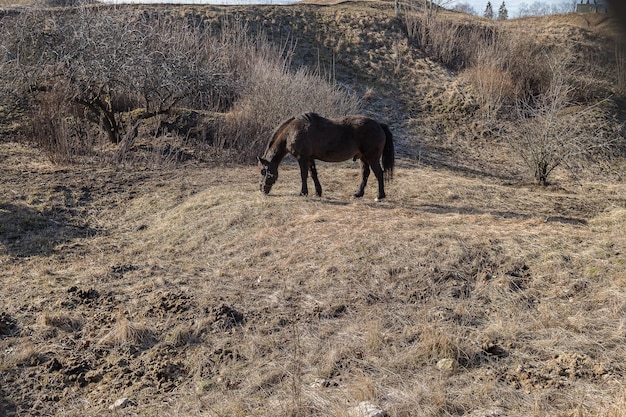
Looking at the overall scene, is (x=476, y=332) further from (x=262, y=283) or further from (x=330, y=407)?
(x=262, y=283)

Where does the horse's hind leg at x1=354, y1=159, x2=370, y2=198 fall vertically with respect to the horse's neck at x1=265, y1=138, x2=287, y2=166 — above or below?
below

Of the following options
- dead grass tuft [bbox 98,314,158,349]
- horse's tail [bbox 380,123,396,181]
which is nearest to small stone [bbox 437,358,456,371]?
dead grass tuft [bbox 98,314,158,349]

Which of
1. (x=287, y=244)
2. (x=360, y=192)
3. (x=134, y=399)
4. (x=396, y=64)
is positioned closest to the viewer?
(x=134, y=399)

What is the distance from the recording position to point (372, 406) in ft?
13.5

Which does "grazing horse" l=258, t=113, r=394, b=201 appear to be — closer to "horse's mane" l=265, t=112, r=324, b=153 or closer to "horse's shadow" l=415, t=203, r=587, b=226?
"horse's mane" l=265, t=112, r=324, b=153

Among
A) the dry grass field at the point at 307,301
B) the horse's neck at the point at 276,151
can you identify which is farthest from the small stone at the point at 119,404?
the horse's neck at the point at 276,151

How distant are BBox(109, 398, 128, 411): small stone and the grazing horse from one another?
5.73m

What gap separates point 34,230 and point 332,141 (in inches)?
212

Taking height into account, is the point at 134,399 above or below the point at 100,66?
below

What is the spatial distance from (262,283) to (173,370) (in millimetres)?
1904

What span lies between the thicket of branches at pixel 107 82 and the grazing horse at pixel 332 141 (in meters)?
4.66

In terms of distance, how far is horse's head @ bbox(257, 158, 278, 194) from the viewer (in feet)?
31.9

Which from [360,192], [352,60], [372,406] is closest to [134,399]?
[372,406]

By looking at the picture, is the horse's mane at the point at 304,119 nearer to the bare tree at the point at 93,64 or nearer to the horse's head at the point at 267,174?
the horse's head at the point at 267,174
